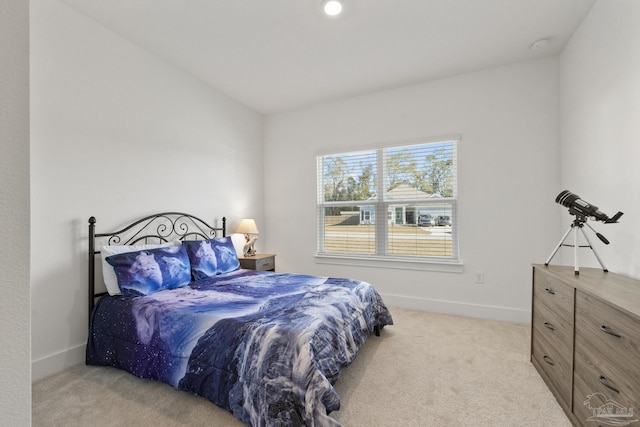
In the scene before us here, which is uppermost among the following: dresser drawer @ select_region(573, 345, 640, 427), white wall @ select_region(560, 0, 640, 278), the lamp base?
white wall @ select_region(560, 0, 640, 278)

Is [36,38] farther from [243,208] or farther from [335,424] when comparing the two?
[335,424]

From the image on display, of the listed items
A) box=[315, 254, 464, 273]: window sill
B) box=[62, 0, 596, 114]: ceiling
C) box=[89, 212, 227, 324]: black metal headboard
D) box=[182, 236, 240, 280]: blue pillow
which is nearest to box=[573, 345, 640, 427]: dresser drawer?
box=[315, 254, 464, 273]: window sill

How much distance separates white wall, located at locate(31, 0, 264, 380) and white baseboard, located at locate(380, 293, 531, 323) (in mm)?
2641

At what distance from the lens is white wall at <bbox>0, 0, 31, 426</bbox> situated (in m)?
0.59

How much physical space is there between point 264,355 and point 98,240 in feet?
6.15

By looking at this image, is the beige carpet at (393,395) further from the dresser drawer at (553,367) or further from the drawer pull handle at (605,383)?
the drawer pull handle at (605,383)

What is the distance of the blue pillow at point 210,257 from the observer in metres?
2.77

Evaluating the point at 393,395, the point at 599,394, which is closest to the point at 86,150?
the point at 393,395

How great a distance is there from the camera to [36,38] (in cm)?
207

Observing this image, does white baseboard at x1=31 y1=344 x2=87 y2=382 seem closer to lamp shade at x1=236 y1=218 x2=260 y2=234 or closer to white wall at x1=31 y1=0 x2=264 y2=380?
white wall at x1=31 y1=0 x2=264 y2=380

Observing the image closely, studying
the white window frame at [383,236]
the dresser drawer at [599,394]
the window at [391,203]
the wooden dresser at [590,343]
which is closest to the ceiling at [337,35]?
the white window frame at [383,236]

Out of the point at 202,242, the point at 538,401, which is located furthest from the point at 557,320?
the point at 202,242

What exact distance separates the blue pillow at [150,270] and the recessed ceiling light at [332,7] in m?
2.42

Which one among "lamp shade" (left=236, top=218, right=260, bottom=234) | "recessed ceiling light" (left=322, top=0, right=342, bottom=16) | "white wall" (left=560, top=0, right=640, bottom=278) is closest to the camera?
"white wall" (left=560, top=0, right=640, bottom=278)
